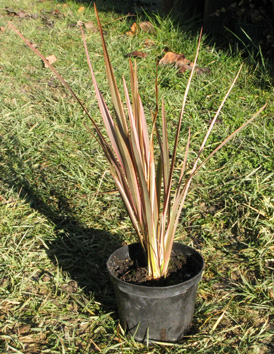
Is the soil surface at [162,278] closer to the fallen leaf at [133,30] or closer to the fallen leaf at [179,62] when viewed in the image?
the fallen leaf at [179,62]

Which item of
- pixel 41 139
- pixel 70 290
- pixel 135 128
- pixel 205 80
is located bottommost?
pixel 41 139

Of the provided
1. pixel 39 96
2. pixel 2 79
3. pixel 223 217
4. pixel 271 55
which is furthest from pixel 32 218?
pixel 271 55

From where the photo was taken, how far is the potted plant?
63.2 inches

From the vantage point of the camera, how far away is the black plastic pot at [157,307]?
5.49 feet

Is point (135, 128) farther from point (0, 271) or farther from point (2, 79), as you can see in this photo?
point (2, 79)

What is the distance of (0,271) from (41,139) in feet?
4.56

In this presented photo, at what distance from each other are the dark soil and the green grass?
27cm

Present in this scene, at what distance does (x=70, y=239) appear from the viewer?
2.53 meters

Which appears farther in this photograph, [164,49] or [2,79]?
[164,49]

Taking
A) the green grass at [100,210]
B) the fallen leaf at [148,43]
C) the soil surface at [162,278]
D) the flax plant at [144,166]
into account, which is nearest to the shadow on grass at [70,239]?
the green grass at [100,210]

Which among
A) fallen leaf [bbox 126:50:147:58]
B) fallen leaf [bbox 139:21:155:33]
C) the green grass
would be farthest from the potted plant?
fallen leaf [bbox 139:21:155:33]

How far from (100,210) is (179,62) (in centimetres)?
201

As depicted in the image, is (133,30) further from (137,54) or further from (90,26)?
(90,26)

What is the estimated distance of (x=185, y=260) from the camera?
1948mm
